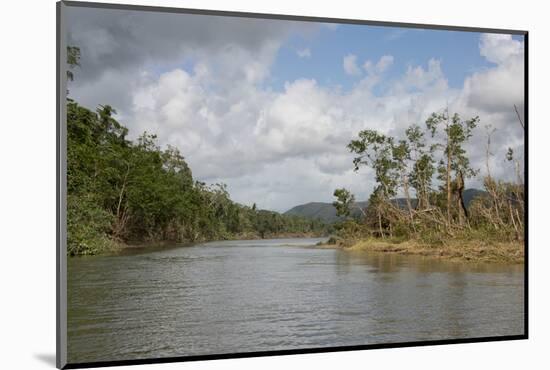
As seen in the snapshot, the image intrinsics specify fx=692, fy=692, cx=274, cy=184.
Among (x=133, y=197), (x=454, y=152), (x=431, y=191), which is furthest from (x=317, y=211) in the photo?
(x=133, y=197)

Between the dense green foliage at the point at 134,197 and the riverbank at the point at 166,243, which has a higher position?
the dense green foliage at the point at 134,197

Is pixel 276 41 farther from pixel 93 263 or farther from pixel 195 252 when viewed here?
pixel 195 252

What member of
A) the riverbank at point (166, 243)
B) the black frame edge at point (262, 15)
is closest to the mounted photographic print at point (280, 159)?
the black frame edge at point (262, 15)

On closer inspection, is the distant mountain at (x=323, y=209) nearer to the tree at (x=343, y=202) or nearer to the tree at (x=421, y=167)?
the tree at (x=343, y=202)

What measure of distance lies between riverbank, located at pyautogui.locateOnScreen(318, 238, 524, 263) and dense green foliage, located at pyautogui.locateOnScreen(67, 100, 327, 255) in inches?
55.9

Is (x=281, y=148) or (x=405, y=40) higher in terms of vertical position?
(x=405, y=40)

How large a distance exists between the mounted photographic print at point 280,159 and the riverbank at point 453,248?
0.07 meters

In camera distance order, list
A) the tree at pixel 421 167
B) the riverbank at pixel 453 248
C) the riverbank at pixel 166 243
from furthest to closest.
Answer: the riverbank at pixel 166 243
the riverbank at pixel 453 248
the tree at pixel 421 167

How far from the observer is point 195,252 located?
10.1 meters

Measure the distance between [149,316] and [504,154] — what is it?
387 centimetres

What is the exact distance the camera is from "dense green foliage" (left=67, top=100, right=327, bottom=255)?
275 inches

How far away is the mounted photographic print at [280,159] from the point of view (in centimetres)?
545

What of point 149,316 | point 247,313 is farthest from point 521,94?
point 149,316

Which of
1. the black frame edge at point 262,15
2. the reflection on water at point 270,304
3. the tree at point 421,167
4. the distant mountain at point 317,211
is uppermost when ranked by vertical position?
the black frame edge at point 262,15
